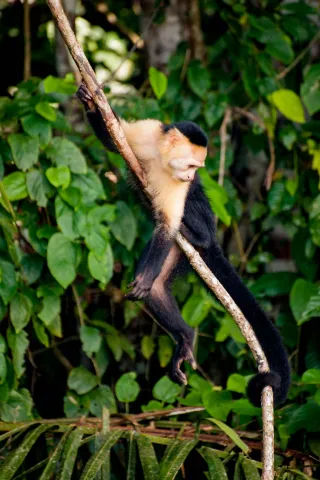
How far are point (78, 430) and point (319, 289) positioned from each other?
4.94 feet

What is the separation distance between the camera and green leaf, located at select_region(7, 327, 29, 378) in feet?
11.7

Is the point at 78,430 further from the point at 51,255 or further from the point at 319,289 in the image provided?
the point at 319,289

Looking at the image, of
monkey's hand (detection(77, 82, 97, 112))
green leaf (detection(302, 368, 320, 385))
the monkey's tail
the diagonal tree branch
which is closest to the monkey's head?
the diagonal tree branch

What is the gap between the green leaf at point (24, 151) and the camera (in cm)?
371

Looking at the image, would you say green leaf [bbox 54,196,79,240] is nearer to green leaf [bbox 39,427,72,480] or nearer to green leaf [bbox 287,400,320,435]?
green leaf [bbox 39,427,72,480]

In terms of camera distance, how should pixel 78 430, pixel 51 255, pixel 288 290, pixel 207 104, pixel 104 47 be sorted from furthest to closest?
1. pixel 104 47
2. pixel 207 104
3. pixel 288 290
4. pixel 51 255
5. pixel 78 430

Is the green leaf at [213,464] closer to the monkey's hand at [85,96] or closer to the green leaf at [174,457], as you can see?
the green leaf at [174,457]

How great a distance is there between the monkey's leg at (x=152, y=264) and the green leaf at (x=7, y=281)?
2.19 ft

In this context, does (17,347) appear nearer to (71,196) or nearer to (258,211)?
(71,196)

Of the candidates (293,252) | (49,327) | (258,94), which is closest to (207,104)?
(258,94)

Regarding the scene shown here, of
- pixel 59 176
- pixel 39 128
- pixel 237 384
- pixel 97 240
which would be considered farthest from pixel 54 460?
pixel 39 128

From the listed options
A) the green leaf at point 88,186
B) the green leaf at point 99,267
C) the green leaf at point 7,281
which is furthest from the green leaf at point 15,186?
the green leaf at point 99,267

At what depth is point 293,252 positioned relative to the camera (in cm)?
460

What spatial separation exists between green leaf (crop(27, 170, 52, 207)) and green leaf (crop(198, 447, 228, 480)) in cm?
142
